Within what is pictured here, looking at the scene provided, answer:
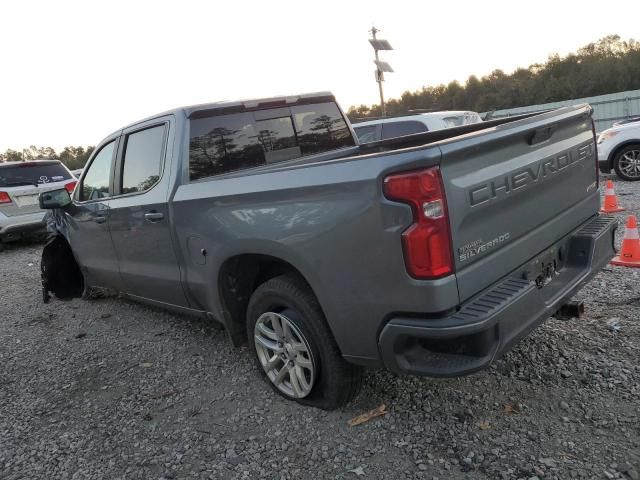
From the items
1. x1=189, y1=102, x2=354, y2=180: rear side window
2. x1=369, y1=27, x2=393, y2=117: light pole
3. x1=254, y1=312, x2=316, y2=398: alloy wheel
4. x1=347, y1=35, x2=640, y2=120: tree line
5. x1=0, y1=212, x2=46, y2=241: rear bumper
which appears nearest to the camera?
x1=254, y1=312, x2=316, y2=398: alloy wheel

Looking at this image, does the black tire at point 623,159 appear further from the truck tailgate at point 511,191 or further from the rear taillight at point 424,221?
the rear taillight at point 424,221

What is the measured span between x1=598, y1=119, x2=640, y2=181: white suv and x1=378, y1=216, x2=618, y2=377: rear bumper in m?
8.77

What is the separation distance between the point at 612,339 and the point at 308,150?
258cm

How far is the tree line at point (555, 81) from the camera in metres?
42.0

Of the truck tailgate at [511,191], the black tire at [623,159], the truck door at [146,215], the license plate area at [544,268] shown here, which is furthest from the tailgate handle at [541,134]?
the black tire at [623,159]

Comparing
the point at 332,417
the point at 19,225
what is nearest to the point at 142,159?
the point at 332,417

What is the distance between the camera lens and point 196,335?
176 inches

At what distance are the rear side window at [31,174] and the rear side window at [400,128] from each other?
21.0ft

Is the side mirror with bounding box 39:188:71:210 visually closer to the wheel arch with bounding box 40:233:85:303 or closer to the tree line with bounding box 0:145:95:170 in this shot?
the wheel arch with bounding box 40:233:85:303

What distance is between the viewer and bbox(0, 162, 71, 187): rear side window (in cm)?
963

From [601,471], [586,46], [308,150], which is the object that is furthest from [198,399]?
[586,46]

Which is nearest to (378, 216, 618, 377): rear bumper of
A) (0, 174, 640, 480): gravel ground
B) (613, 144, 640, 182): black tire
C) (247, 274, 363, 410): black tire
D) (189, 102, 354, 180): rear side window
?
(247, 274, 363, 410): black tire

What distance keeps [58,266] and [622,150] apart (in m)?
9.94

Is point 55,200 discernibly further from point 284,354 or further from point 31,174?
point 31,174
